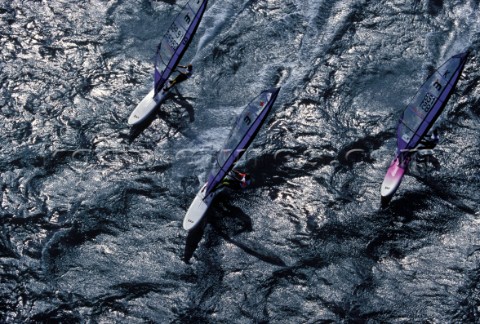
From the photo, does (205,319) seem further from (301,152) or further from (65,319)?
(301,152)

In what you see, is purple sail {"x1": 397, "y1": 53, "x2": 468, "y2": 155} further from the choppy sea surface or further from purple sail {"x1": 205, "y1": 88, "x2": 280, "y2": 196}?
purple sail {"x1": 205, "y1": 88, "x2": 280, "y2": 196}

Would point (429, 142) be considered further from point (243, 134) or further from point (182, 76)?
point (182, 76)

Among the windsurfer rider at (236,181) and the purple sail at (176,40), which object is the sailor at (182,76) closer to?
the purple sail at (176,40)

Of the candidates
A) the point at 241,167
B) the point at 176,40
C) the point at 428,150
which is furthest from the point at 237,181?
the point at 428,150

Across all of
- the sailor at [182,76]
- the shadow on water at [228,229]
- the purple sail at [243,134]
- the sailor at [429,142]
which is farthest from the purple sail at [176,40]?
the sailor at [429,142]

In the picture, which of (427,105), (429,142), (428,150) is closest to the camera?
(427,105)

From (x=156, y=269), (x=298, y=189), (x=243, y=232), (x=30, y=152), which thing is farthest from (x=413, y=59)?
(x=30, y=152)
